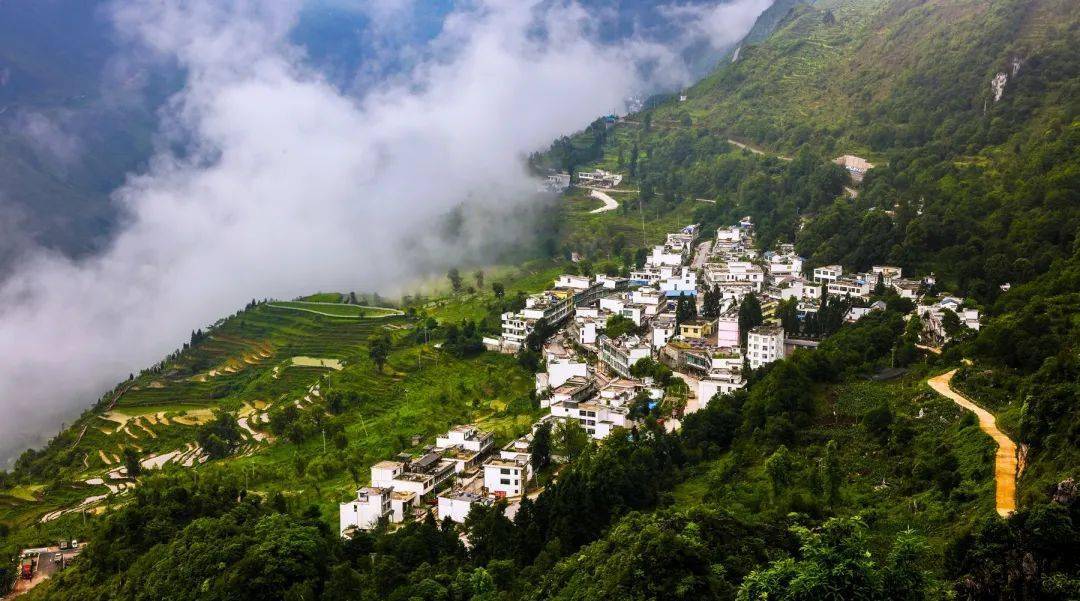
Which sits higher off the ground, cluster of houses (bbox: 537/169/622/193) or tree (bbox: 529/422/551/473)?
cluster of houses (bbox: 537/169/622/193)

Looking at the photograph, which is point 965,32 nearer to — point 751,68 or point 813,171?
point 813,171

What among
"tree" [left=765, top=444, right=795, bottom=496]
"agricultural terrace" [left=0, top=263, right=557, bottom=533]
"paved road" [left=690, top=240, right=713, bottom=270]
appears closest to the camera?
"tree" [left=765, top=444, right=795, bottom=496]

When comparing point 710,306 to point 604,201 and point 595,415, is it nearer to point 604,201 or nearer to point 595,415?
point 595,415

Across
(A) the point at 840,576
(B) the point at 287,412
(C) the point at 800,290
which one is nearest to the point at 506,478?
(B) the point at 287,412

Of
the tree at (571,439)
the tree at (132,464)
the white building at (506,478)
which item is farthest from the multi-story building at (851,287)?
the tree at (132,464)

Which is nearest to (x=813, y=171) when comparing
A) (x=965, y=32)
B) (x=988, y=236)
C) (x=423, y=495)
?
(x=965, y=32)

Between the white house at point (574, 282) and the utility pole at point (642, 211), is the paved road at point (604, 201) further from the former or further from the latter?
the white house at point (574, 282)

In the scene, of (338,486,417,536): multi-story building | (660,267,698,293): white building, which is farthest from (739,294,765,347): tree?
(338,486,417,536): multi-story building

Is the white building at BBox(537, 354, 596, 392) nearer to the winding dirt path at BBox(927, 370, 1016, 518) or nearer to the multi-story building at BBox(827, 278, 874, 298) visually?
the multi-story building at BBox(827, 278, 874, 298)
